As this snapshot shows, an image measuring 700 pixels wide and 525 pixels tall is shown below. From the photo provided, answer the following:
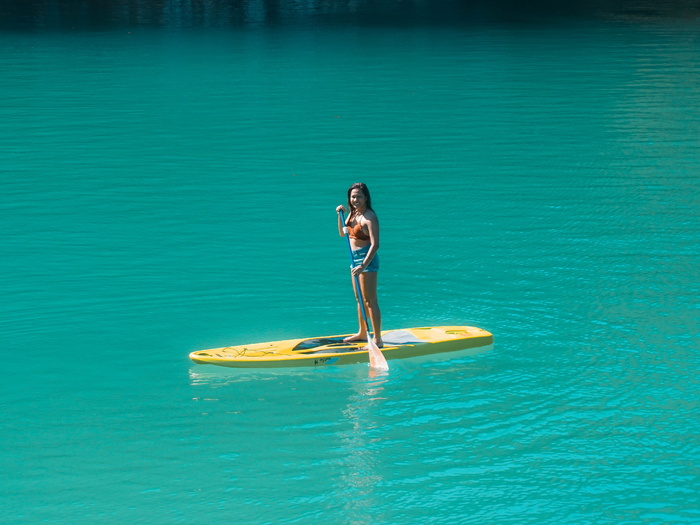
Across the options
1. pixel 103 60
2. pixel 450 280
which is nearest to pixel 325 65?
pixel 103 60

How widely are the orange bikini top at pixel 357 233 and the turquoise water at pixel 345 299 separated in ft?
4.36

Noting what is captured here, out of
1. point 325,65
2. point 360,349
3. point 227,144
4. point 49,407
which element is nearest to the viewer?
point 49,407

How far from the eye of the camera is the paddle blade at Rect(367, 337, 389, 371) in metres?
9.88

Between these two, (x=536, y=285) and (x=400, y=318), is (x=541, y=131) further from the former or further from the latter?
(x=400, y=318)

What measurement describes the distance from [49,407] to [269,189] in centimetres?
875

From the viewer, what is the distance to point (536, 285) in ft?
41.2

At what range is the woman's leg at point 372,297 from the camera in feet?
32.5

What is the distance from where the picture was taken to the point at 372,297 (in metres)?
10.0

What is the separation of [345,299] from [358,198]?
2868 millimetres

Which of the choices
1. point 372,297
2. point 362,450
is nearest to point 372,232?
point 372,297

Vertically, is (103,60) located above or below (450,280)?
above

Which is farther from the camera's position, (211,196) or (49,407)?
(211,196)

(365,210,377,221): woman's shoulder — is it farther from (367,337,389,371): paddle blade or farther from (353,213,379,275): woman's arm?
(367,337,389,371): paddle blade

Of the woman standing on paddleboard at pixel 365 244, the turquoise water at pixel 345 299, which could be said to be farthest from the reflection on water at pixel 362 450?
the woman standing on paddleboard at pixel 365 244
